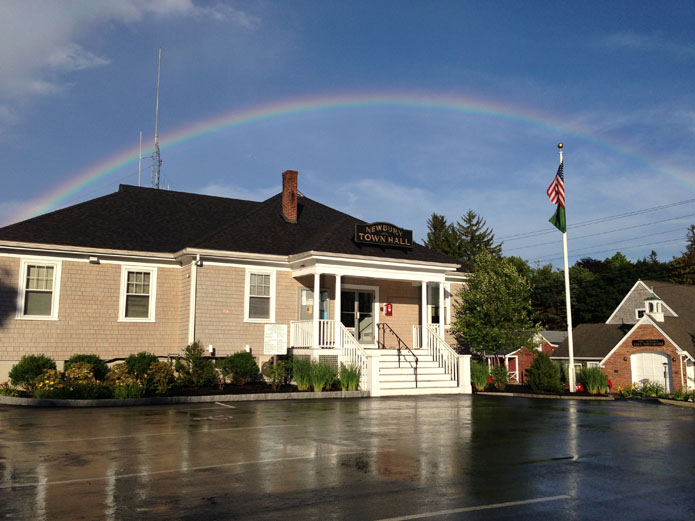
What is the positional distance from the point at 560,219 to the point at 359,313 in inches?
346

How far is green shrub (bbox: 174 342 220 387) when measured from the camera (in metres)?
19.5

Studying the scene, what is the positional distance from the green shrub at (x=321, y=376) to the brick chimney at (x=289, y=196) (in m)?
8.18

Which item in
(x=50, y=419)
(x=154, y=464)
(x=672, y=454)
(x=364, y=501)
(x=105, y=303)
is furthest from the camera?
(x=105, y=303)

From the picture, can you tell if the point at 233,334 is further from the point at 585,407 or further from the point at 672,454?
the point at 672,454

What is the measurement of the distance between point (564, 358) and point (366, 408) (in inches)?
1432

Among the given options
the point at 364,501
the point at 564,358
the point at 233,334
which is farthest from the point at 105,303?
the point at 564,358

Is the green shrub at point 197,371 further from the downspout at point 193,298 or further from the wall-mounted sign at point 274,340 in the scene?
A: the wall-mounted sign at point 274,340

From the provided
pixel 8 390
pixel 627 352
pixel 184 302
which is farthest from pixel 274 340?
pixel 627 352

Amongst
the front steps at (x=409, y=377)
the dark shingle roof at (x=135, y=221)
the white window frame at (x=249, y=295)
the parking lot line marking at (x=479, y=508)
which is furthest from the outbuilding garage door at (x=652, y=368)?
the parking lot line marking at (x=479, y=508)

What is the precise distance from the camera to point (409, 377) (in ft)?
70.3

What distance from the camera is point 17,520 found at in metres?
5.67

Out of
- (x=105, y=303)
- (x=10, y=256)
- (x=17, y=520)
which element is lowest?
(x=17, y=520)

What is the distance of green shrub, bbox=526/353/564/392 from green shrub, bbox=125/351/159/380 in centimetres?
1360

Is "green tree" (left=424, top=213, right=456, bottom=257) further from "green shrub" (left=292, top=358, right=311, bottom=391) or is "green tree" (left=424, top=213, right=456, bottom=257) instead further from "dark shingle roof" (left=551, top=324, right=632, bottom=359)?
"green shrub" (left=292, top=358, right=311, bottom=391)
